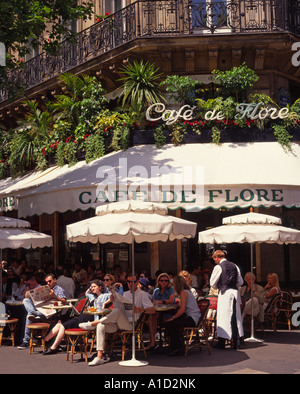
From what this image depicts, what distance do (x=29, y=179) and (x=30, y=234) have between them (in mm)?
6408

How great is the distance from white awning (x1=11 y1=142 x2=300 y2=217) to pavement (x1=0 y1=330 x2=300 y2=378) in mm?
3850

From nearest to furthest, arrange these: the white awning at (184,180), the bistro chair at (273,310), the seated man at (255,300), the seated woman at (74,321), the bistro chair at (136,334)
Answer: the bistro chair at (136,334), the seated woman at (74,321), the seated man at (255,300), the bistro chair at (273,310), the white awning at (184,180)

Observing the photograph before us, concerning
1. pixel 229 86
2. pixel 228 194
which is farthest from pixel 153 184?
pixel 229 86

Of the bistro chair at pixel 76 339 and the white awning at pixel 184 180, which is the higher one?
the white awning at pixel 184 180

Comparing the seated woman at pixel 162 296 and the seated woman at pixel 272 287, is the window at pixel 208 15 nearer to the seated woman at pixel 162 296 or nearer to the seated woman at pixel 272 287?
the seated woman at pixel 272 287

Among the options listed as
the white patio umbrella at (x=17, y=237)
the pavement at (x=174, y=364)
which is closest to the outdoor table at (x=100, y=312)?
the pavement at (x=174, y=364)

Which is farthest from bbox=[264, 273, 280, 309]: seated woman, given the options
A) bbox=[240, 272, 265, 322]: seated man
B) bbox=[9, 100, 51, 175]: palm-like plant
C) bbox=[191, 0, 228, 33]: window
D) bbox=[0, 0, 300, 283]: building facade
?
bbox=[9, 100, 51, 175]: palm-like plant

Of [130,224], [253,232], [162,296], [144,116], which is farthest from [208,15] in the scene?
[130,224]

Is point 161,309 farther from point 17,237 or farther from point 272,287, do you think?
point 272,287

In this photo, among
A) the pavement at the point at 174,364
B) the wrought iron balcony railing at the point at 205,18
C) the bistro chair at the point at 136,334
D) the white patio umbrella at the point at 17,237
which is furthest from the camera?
the wrought iron balcony railing at the point at 205,18

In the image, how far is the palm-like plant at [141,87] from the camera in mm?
15461

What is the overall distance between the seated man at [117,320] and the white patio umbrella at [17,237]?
282 cm

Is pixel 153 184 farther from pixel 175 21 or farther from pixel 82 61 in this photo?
pixel 82 61

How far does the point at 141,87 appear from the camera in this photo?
1562 centimetres
